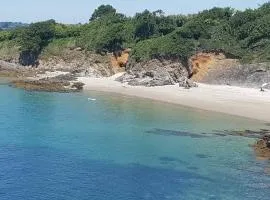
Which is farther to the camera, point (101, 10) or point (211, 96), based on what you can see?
point (101, 10)

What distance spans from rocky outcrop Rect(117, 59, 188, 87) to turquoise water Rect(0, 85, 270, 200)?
12537mm

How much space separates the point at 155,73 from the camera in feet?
212

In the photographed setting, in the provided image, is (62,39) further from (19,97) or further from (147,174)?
(147,174)

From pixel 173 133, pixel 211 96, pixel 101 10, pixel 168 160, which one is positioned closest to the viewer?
pixel 168 160

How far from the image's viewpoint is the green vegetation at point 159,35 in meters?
65.9

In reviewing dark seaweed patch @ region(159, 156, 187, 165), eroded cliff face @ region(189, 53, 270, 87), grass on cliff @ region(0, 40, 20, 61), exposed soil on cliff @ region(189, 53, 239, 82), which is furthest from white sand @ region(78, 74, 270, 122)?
grass on cliff @ region(0, 40, 20, 61)

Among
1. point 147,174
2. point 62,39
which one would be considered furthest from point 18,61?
point 147,174

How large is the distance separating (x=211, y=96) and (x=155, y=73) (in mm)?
11095

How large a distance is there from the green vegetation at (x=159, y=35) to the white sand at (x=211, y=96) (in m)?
6.25

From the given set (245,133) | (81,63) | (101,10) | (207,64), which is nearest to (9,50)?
(81,63)

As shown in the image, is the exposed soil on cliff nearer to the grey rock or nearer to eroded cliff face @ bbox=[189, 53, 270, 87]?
eroded cliff face @ bbox=[189, 53, 270, 87]

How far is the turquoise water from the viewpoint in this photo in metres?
25.8

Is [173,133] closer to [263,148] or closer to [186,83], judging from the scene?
[263,148]

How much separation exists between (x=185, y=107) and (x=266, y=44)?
1861 centimetres
